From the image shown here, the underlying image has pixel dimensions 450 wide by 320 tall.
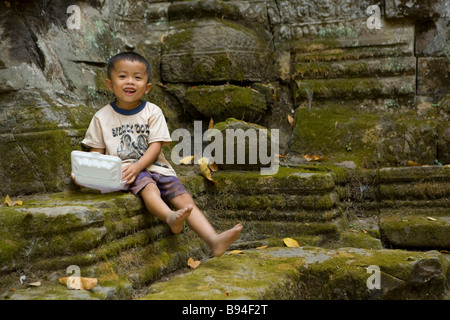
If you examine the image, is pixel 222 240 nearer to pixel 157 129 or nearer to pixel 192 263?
pixel 192 263

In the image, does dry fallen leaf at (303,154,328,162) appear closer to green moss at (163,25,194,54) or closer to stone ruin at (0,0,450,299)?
A: stone ruin at (0,0,450,299)

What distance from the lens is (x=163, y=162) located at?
121 inches

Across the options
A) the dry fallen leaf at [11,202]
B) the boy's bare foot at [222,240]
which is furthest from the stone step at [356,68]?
the dry fallen leaf at [11,202]

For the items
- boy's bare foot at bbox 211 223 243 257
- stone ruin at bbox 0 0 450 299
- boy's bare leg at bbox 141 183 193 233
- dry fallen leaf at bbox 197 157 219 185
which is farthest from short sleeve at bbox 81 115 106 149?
boy's bare foot at bbox 211 223 243 257

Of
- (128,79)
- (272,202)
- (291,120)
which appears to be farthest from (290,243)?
(291,120)

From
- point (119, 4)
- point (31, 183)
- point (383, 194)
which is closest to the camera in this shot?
point (31, 183)

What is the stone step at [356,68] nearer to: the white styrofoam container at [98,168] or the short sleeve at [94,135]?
the short sleeve at [94,135]

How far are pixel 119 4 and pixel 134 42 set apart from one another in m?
0.35

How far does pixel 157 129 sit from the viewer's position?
117 inches

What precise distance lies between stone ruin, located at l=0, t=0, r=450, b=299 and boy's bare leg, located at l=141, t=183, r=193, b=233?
101 mm

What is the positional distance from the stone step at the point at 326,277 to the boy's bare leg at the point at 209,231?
11cm

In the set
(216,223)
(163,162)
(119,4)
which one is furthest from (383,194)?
(119,4)

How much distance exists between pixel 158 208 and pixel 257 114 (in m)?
1.96
